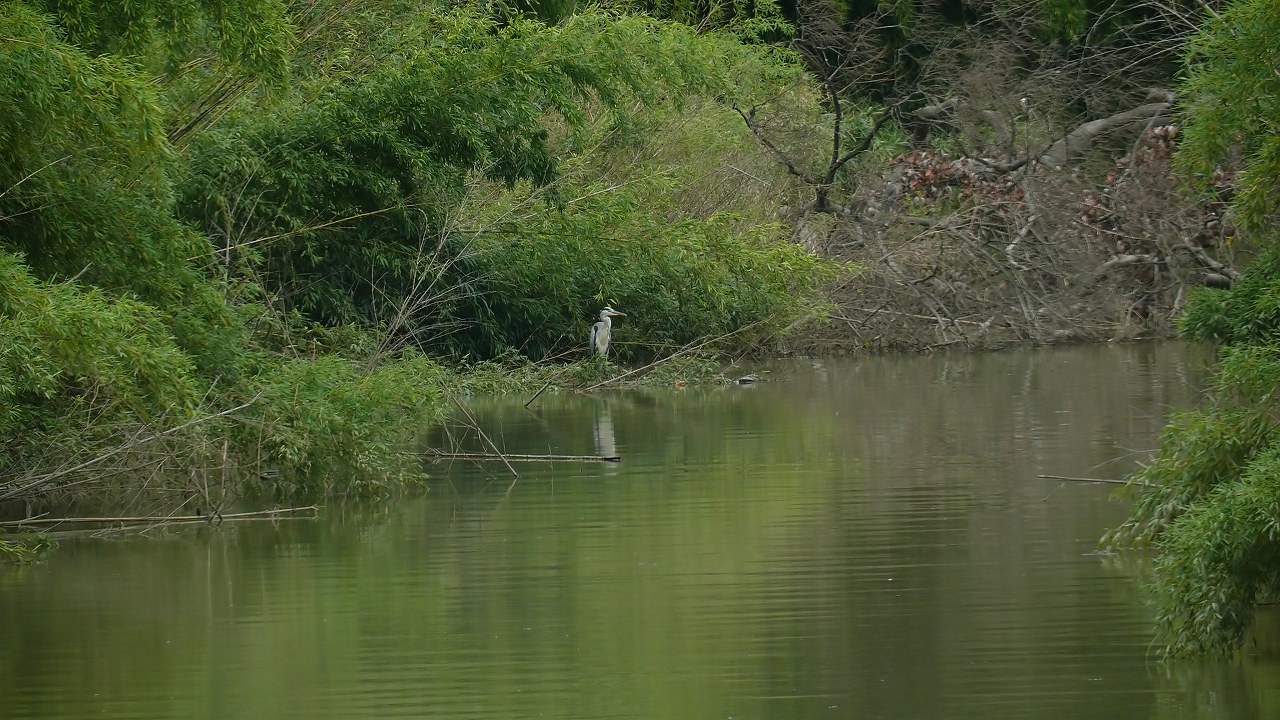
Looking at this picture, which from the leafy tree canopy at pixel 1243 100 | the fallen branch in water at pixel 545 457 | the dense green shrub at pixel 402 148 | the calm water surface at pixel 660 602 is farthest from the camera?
the dense green shrub at pixel 402 148

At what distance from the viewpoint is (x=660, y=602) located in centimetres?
889

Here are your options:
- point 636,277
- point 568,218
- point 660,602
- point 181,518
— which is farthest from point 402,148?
point 660,602

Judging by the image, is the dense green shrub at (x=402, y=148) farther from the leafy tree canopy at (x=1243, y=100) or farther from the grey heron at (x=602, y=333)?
the leafy tree canopy at (x=1243, y=100)

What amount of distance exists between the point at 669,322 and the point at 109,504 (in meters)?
12.5

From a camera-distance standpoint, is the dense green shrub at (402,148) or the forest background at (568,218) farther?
the dense green shrub at (402,148)

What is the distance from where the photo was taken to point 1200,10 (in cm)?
2605

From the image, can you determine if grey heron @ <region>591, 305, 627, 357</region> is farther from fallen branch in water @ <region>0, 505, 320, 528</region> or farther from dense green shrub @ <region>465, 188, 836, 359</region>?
fallen branch in water @ <region>0, 505, 320, 528</region>

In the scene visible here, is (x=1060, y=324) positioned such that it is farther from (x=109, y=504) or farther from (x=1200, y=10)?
(x=109, y=504)

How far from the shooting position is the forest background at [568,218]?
9.68 meters

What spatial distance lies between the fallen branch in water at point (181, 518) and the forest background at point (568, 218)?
20cm

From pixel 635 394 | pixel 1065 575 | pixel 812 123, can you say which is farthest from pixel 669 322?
pixel 1065 575

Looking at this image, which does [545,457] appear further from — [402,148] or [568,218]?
[568,218]

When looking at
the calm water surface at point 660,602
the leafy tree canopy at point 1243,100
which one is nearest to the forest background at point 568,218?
the leafy tree canopy at point 1243,100

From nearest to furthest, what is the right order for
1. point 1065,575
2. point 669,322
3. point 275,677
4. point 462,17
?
point 275,677 → point 1065,575 → point 462,17 → point 669,322
